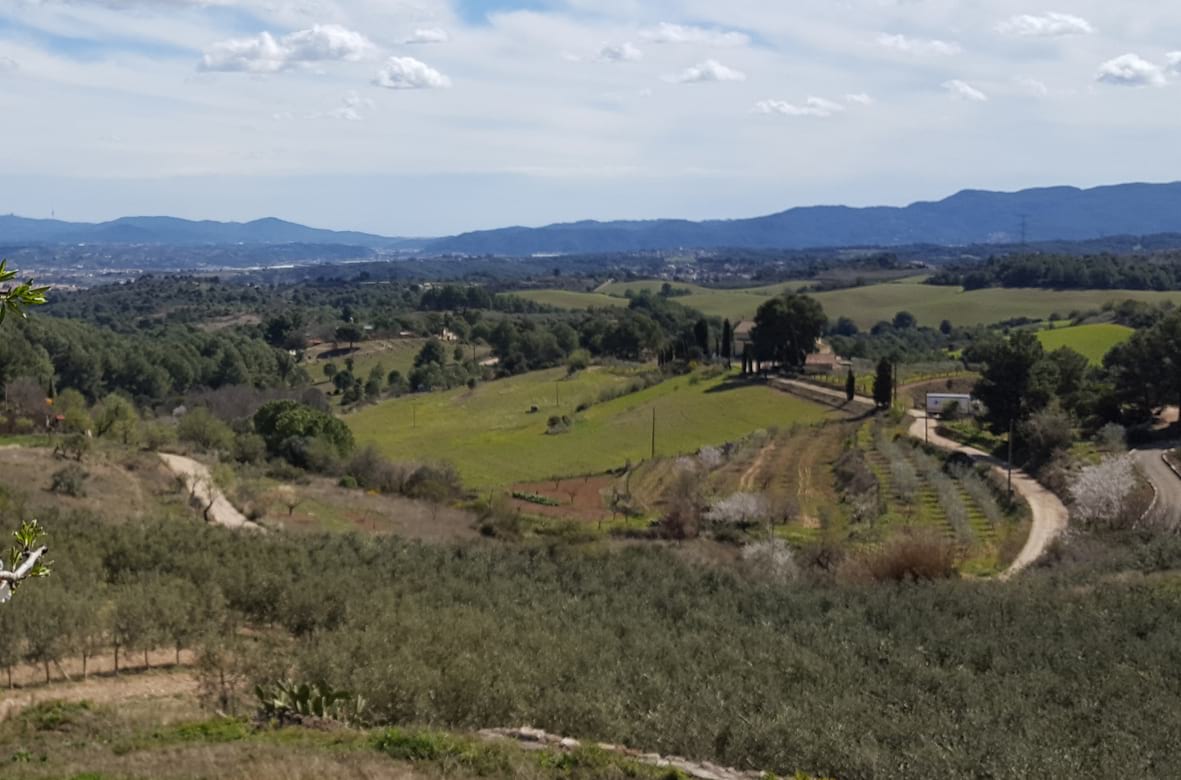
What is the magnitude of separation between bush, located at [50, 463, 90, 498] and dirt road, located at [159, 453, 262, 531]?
3.72m

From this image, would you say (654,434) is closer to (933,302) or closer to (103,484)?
(103,484)

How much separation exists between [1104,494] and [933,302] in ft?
406

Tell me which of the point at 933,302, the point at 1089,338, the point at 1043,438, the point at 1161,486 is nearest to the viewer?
the point at 1161,486

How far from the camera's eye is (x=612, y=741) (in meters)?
13.2

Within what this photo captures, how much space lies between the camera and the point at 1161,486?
36844 millimetres

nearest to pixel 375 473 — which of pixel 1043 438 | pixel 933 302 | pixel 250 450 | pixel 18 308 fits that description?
pixel 250 450

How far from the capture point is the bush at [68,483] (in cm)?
3334

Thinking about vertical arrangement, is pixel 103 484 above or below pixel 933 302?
below

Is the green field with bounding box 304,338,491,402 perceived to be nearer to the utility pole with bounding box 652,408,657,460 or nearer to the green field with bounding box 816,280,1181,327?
the utility pole with bounding box 652,408,657,460

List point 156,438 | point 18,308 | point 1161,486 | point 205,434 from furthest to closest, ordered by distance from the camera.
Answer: point 205,434
point 156,438
point 1161,486
point 18,308

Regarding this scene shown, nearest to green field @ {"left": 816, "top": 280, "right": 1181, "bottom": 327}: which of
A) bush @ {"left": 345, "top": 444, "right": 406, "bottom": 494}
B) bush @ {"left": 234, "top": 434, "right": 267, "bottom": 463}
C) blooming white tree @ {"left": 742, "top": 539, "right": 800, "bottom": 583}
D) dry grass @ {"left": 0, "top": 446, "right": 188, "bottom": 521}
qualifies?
bush @ {"left": 345, "top": 444, "right": 406, "bottom": 494}

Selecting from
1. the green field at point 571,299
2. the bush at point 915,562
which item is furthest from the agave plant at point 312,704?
the green field at point 571,299

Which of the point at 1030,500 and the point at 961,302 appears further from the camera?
the point at 961,302

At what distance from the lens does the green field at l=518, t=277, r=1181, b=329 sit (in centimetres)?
13012
